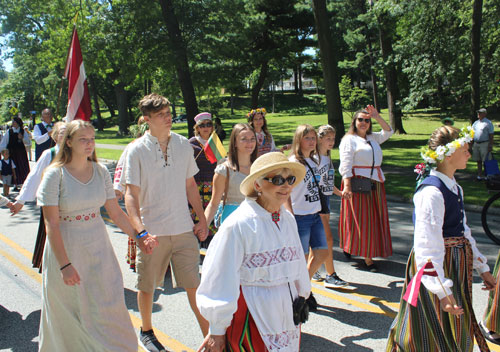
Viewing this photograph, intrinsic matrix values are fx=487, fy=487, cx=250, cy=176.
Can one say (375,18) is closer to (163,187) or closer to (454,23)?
(454,23)

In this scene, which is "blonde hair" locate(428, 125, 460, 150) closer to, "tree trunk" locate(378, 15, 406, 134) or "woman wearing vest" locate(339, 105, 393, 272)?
"woman wearing vest" locate(339, 105, 393, 272)

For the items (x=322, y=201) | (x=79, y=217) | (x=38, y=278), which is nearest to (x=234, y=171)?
(x=322, y=201)

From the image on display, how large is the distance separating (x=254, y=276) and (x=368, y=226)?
4094 millimetres

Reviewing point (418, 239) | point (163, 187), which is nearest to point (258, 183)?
point (418, 239)

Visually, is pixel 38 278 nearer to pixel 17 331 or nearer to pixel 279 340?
pixel 17 331

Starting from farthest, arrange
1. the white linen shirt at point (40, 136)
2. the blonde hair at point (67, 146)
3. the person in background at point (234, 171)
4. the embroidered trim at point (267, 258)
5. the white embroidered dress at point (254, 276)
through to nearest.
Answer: the white linen shirt at point (40, 136) < the person in background at point (234, 171) < the blonde hair at point (67, 146) < the embroidered trim at point (267, 258) < the white embroidered dress at point (254, 276)

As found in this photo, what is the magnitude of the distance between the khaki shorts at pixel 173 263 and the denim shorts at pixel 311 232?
4.28ft

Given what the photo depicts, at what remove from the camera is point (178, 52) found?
2028 centimetres

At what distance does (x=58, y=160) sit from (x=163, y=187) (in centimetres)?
88

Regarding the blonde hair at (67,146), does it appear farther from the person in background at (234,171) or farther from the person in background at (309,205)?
the person in background at (309,205)

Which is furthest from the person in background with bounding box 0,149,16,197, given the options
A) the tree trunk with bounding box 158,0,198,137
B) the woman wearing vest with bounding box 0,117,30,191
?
the tree trunk with bounding box 158,0,198,137

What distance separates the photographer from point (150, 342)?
4.29 m

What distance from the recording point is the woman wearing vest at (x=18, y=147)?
512 inches

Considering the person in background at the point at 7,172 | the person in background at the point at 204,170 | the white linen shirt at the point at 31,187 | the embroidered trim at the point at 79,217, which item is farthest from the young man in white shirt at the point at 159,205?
the person in background at the point at 7,172
